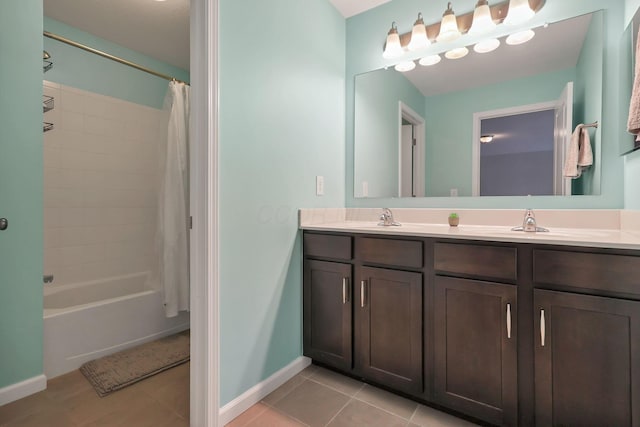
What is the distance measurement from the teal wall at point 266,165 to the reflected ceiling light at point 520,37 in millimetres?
1088

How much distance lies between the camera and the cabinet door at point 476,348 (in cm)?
120

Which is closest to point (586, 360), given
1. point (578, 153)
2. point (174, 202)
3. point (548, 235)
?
point (548, 235)

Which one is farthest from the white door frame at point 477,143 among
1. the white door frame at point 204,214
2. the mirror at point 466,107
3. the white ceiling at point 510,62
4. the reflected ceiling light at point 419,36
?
the white door frame at point 204,214

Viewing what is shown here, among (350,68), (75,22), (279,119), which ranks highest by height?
(75,22)

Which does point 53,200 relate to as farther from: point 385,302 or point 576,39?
point 576,39

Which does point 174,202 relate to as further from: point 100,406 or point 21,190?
point 100,406

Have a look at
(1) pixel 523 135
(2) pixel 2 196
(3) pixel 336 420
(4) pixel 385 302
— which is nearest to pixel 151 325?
(2) pixel 2 196

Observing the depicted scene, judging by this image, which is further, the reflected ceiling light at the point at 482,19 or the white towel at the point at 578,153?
the reflected ceiling light at the point at 482,19

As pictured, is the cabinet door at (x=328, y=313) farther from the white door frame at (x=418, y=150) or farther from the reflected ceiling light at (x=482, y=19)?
the reflected ceiling light at (x=482, y=19)

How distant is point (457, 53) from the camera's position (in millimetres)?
1815

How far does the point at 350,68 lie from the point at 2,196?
222 centimetres

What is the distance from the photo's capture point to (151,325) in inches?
86.4

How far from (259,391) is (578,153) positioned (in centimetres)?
204

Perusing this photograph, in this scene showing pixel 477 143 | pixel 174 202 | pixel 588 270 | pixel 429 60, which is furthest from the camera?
pixel 174 202
